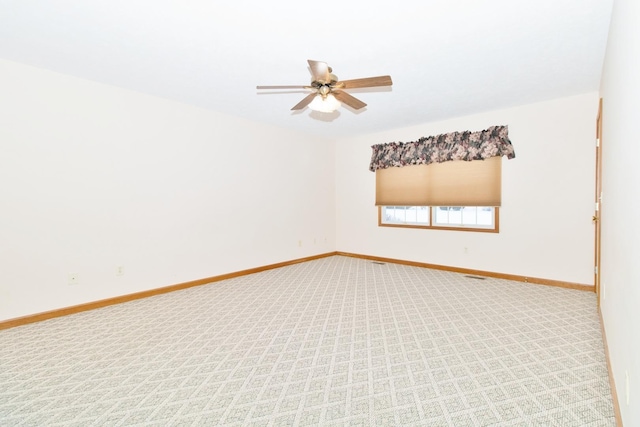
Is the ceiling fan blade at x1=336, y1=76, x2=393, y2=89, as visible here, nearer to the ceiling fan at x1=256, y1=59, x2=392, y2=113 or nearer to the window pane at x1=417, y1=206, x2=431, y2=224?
the ceiling fan at x1=256, y1=59, x2=392, y2=113

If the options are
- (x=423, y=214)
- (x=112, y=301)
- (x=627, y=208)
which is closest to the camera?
(x=627, y=208)

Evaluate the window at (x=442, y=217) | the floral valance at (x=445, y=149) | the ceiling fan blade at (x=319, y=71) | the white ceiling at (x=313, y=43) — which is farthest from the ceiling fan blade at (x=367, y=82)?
the window at (x=442, y=217)

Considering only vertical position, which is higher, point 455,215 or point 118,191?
point 118,191

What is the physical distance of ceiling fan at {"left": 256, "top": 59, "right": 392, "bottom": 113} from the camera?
2301 mm

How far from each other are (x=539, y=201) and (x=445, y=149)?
1493 mm

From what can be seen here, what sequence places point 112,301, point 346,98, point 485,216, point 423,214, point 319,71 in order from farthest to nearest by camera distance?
1. point 423,214
2. point 485,216
3. point 112,301
4. point 346,98
5. point 319,71

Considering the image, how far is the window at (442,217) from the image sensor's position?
15.1 ft

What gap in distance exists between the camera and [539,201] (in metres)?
4.04

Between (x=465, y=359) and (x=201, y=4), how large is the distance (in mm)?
3064

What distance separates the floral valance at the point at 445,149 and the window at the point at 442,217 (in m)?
0.80

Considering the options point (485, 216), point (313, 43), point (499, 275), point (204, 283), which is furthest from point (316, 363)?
point (485, 216)

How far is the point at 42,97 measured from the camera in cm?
297

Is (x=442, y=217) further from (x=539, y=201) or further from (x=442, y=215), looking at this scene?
(x=539, y=201)

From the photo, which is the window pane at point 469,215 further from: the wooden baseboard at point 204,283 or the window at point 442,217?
the wooden baseboard at point 204,283
